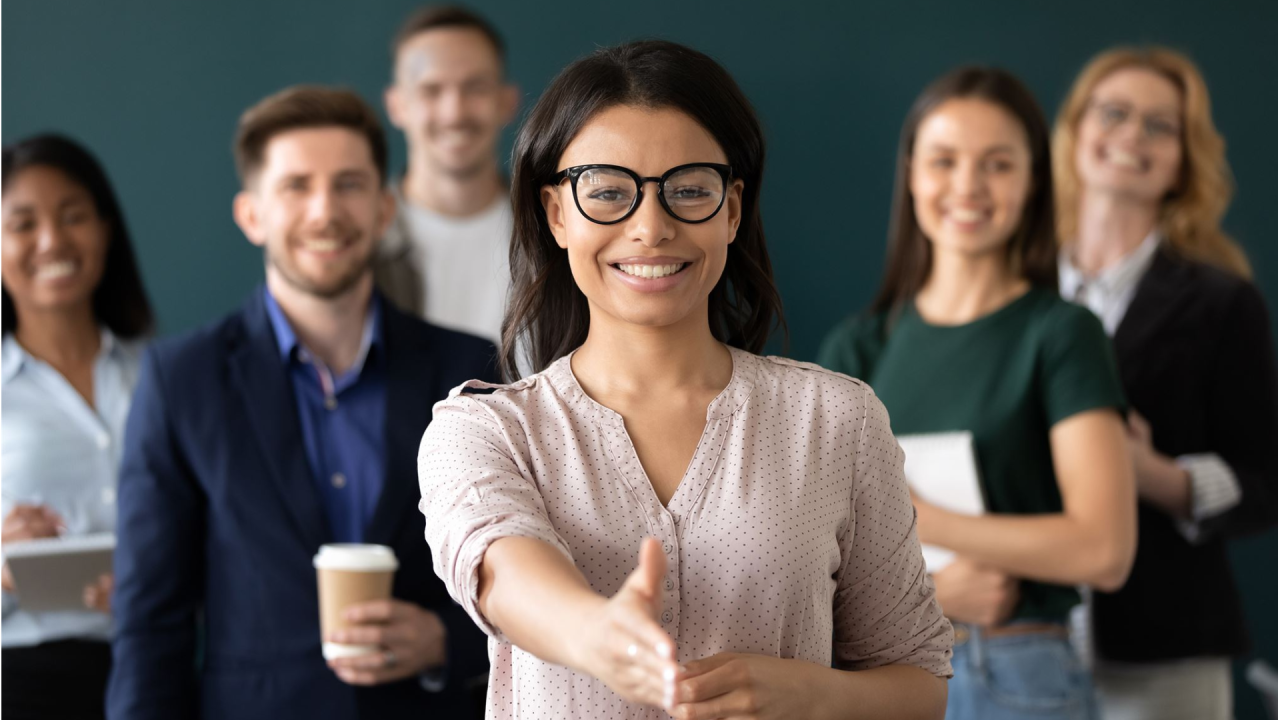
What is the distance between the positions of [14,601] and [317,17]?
6.30 feet

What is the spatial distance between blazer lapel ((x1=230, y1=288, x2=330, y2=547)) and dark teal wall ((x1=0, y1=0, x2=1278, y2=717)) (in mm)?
1585

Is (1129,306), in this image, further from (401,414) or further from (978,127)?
(401,414)

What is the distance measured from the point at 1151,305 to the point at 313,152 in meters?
1.63

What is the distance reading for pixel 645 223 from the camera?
1113mm

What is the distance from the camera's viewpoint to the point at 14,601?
229 cm

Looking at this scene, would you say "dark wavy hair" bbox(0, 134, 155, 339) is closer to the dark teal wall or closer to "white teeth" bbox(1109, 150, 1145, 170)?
the dark teal wall

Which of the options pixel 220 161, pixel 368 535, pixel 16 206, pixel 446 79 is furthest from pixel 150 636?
pixel 220 161

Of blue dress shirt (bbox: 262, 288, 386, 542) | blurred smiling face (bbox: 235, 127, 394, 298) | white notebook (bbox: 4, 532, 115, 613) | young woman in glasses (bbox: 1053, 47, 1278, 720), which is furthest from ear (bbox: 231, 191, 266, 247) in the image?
young woman in glasses (bbox: 1053, 47, 1278, 720)

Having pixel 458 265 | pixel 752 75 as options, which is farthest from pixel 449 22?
pixel 752 75

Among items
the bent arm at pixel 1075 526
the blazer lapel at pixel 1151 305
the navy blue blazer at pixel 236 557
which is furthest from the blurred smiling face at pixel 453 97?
the bent arm at pixel 1075 526

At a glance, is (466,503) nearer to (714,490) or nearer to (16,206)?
(714,490)

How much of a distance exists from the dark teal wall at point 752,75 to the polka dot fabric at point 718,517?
240 cm

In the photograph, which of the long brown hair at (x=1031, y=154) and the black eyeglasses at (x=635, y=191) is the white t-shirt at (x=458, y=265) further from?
the black eyeglasses at (x=635, y=191)

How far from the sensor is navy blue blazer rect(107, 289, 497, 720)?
1949mm
